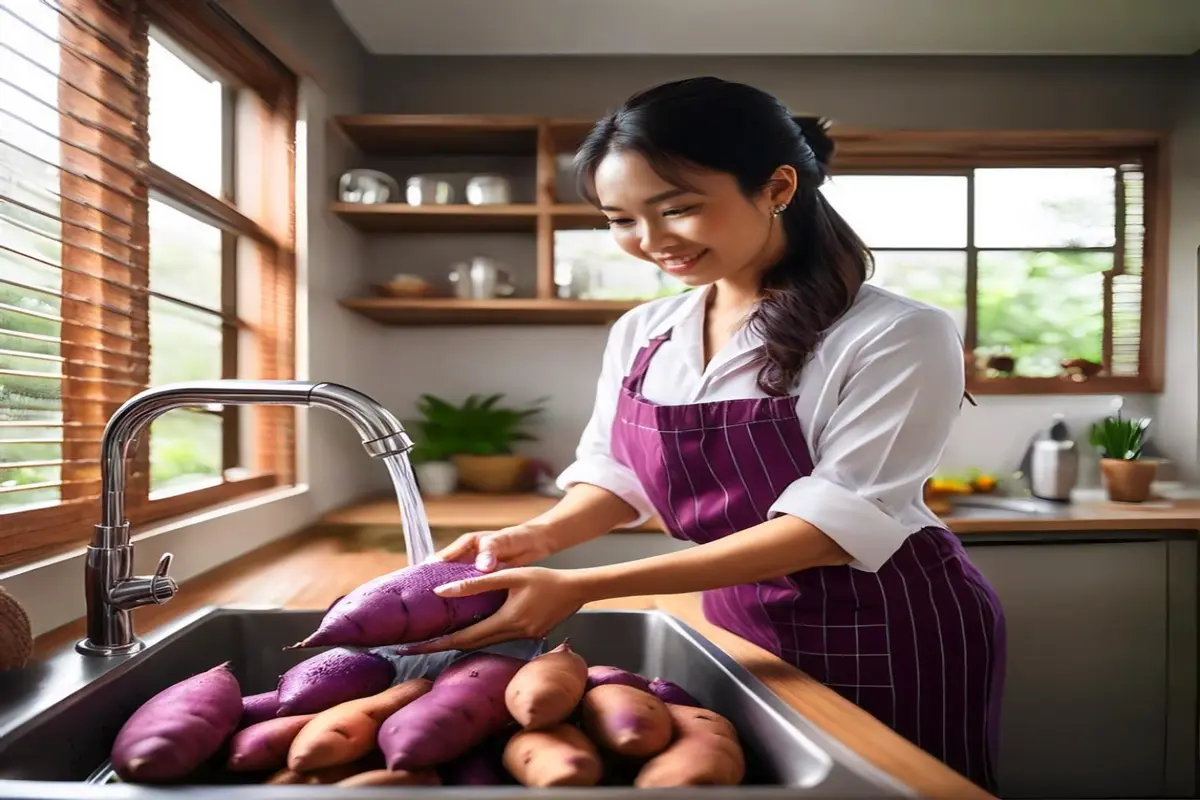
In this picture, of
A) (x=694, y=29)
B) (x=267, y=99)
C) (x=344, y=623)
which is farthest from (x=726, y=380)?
(x=694, y=29)

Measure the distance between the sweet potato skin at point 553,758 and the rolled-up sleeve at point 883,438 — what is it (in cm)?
42

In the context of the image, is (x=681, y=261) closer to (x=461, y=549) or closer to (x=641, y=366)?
(x=641, y=366)

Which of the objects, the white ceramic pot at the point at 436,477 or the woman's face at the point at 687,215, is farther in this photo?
the white ceramic pot at the point at 436,477

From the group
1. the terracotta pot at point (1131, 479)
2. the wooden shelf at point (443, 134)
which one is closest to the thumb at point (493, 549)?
the wooden shelf at point (443, 134)

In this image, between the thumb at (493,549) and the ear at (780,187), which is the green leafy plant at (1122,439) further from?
the thumb at (493,549)

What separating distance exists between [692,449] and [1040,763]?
70.4 inches

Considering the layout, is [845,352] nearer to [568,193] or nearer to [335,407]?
[335,407]

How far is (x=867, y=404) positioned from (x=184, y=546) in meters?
1.18

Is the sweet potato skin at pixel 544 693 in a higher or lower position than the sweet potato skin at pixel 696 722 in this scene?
higher

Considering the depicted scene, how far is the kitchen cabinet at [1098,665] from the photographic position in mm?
2289

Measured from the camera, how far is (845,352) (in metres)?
1.10

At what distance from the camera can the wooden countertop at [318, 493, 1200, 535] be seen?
222 centimetres

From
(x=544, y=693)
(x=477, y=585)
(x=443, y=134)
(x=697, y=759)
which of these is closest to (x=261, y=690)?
(x=477, y=585)

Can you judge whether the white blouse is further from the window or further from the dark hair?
the window
